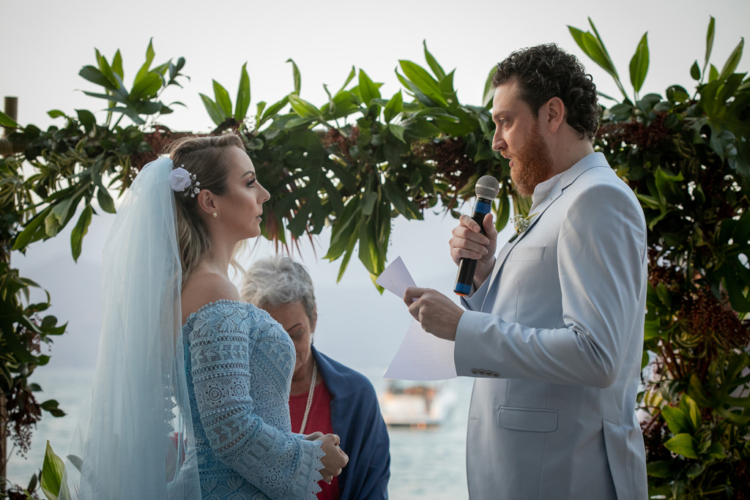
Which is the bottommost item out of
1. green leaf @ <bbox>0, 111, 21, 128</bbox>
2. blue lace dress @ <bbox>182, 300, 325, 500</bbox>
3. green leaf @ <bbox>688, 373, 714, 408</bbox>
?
green leaf @ <bbox>688, 373, 714, 408</bbox>

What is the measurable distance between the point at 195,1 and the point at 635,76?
2.28m

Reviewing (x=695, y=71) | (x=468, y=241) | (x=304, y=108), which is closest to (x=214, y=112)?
(x=304, y=108)

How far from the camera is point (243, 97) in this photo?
2092 mm

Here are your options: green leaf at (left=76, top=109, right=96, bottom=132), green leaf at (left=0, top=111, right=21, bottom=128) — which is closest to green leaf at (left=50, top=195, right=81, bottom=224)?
green leaf at (left=76, top=109, right=96, bottom=132)

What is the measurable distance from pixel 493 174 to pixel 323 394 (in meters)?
1.04

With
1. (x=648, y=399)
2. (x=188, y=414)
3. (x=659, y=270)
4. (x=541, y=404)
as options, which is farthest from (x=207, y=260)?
(x=648, y=399)

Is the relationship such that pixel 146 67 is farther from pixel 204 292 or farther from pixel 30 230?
pixel 204 292

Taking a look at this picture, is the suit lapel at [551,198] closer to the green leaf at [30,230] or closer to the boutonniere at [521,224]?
the boutonniere at [521,224]

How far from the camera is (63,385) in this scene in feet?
77.0

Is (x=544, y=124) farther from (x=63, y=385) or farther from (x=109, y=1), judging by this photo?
(x=63, y=385)

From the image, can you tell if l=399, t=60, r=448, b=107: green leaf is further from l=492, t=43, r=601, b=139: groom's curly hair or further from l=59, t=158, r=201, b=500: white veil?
l=59, t=158, r=201, b=500: white veil

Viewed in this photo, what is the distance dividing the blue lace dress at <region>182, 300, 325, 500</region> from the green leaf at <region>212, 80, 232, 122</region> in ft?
3.62

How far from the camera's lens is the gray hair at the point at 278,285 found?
2.00 metres

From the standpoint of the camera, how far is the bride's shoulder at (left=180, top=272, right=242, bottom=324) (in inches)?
50.1
